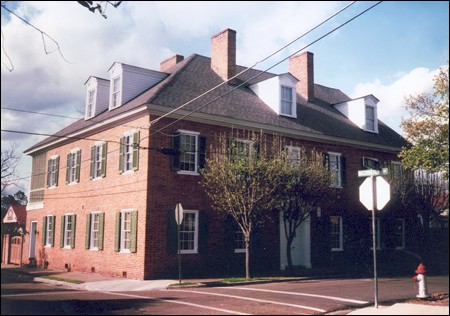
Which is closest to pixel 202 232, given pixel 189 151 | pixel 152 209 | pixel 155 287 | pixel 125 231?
pixel 152 209

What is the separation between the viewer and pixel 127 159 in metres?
20.4

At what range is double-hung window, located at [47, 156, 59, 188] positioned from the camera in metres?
26.6

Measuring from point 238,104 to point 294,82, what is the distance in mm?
4033

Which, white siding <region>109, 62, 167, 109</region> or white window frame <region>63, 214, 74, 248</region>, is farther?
white window frame <region>63, 214, 74, 248</region>

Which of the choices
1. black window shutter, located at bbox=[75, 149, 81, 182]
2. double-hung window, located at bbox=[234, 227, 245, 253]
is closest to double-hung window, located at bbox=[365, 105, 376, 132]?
double-hung window, located at bbox=[234, 227, 245, 253]

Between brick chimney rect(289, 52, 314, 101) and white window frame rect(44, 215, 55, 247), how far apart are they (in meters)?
16.8

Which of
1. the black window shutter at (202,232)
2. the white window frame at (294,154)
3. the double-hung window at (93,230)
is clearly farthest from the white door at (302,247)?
the double-hung window at (93,230)

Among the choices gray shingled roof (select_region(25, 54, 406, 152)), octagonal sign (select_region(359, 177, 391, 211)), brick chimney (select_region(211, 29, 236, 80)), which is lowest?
octagonal sign (select_region(359, 177, 391, 211))

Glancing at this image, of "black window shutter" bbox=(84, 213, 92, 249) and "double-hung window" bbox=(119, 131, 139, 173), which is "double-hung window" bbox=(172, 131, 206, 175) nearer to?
"double-hung window" bbox=(119, 131, 139, 173)

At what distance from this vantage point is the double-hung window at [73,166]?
79.7 feet

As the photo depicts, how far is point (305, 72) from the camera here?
28.6 metres

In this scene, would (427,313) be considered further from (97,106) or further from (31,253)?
(31,253)

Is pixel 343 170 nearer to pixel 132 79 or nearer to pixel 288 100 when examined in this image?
pixel 288 100

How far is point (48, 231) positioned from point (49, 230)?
20 cm
